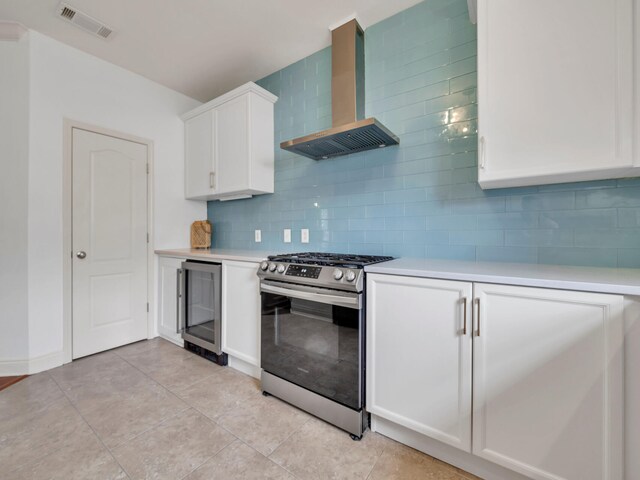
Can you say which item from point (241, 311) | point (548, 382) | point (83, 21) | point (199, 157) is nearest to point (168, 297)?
point (241, 311)

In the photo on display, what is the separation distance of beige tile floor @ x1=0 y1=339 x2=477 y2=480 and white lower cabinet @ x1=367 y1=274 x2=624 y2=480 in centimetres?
29

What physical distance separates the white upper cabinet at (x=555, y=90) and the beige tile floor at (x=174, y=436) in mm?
1537

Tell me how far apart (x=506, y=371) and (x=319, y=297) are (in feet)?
3.10

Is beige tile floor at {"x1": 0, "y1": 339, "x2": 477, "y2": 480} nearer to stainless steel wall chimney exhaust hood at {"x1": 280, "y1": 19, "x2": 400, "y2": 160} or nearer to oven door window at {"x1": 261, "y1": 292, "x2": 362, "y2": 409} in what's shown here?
oven door window at {"x1": 261, "y1": 292, "x2": 362, "y2": 409}

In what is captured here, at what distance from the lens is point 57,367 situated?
7.89ft

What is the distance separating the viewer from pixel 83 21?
2.17m

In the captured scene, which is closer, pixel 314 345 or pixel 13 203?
pixel 314 345

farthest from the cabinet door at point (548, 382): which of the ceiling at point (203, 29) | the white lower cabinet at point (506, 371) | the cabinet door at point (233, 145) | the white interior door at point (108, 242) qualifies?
the white interior door at point (108, 242)

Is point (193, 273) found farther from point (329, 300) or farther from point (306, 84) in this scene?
point (306, 84)

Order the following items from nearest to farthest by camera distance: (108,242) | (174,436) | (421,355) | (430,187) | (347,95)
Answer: (421,355) → (174,436) → (430,187) → (347,95) → (108,242)

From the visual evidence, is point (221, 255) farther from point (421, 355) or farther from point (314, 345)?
point (421, 355)

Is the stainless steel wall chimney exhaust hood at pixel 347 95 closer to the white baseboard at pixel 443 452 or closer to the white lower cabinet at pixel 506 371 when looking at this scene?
the white lower cabinet at pixel 506 371

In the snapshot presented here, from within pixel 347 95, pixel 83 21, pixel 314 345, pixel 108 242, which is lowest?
pixel 314 345

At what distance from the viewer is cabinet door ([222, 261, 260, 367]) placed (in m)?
2.16
